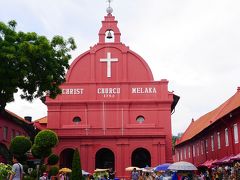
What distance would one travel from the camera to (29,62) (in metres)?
23.8

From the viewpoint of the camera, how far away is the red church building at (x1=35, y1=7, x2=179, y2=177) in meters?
36.1

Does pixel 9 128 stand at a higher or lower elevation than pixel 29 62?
lower

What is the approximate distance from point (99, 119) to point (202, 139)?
34.8ft

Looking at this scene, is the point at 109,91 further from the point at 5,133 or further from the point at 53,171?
the point at 5,133

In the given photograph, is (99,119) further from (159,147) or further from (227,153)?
(227,153)

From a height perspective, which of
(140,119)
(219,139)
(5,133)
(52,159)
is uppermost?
(140,119)

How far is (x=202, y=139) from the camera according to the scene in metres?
40.9

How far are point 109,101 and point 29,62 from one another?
14.3 m

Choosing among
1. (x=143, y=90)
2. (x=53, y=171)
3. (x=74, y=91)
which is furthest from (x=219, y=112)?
(x=53, y=171)

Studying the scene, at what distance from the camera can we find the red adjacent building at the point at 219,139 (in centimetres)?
2858

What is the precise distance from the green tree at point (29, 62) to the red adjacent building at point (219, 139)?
11438 millimetres

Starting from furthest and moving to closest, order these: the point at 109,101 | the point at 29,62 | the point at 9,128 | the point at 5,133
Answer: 1. the point at 109,101
2. the point at 9,128
3. the point at 5,133
4. the point at 29,62

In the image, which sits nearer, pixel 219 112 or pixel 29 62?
pixel 29 62

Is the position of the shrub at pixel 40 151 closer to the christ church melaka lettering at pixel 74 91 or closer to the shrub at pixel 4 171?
the shrub at pixel 4 171
